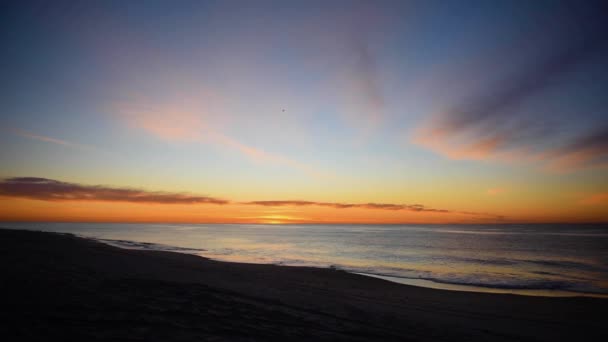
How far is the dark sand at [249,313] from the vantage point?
5.71 meters

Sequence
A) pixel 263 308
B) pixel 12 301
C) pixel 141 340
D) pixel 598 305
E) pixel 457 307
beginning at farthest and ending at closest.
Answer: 1. pixel 598 305
2. pixel 457 307
3. pixel 263 308
4. pixel 12 301
5. pixel 141 340

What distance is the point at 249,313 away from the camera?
304 inches

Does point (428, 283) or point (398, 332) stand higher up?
point (398, 332)

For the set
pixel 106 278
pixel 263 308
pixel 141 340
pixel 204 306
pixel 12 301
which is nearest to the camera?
pixel 141 340

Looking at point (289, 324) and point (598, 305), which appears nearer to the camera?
point (289, 324)

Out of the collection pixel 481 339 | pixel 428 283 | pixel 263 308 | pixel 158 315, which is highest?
pixel 158 315

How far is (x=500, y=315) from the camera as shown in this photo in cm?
1100

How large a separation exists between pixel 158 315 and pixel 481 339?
8.76 metres

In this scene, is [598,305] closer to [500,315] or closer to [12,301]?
[500,315]

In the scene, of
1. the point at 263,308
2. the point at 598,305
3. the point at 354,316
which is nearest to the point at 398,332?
the point at 354,316

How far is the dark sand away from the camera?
18.7 ft

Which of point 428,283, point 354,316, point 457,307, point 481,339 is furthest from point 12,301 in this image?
point 428,283

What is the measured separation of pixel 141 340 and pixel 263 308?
390 centimetres

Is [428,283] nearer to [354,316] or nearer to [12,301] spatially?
[354,316]
